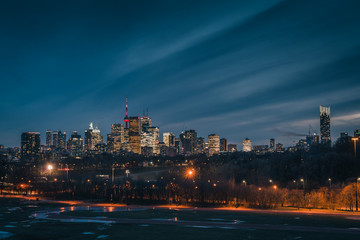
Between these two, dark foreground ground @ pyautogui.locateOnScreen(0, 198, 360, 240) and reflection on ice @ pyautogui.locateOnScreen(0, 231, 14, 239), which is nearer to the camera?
reflection on ice @ pyautogui.locateOnScreen(0, 231, 14, 239)

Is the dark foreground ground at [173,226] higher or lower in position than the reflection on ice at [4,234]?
lower

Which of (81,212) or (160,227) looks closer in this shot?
(160,227)

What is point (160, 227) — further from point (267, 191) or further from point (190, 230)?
point (267, 191)

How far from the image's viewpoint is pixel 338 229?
3234 centimetres

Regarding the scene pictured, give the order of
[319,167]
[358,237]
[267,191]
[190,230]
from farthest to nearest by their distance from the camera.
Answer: [319,167] → [267,191] → [190,230] → [358,237]

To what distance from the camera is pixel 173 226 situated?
113 feet

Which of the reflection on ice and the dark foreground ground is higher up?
the reflection on ice

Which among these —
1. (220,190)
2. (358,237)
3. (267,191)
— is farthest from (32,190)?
(358,237)

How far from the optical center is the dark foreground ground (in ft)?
98.1

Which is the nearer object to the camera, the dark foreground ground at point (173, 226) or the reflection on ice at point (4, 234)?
the reflection on ice at point (4, 234)

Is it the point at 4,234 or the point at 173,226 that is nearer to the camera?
the point at 4,234

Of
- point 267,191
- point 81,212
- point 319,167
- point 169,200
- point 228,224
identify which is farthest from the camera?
point 319,167

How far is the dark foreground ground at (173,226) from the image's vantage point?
29.9 meters

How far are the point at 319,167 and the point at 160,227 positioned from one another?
81.5 metres
